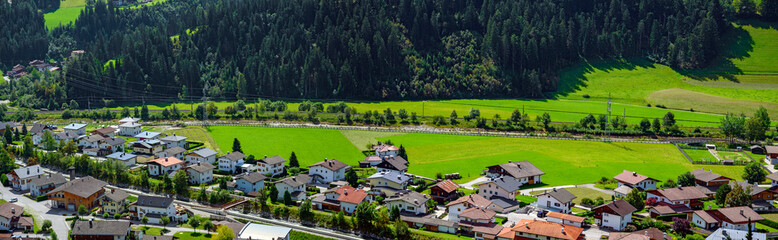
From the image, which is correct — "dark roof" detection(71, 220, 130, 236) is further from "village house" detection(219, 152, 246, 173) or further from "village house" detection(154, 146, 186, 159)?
"village house" detection(154, 146, 186, 159)

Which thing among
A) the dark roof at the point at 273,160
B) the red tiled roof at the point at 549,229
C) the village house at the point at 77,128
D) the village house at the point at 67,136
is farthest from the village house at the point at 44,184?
the red tiled roof at the point at 549,229

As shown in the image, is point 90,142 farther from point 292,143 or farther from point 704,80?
point 704,80

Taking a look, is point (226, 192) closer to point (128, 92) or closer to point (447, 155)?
point (447, 155)

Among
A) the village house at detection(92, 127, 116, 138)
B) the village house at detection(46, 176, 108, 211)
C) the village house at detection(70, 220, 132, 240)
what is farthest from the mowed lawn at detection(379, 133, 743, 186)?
the village house at detection(92, 127, 116, 138)

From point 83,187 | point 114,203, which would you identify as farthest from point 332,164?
point 83,187

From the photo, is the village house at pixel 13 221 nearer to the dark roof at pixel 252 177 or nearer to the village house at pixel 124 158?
the village house at pixel 124 158

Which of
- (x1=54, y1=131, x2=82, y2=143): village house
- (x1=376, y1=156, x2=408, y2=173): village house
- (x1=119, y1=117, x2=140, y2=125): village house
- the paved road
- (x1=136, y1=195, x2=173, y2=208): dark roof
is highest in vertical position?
(x1=119, y1=117, x2=140, y2=125): village house
